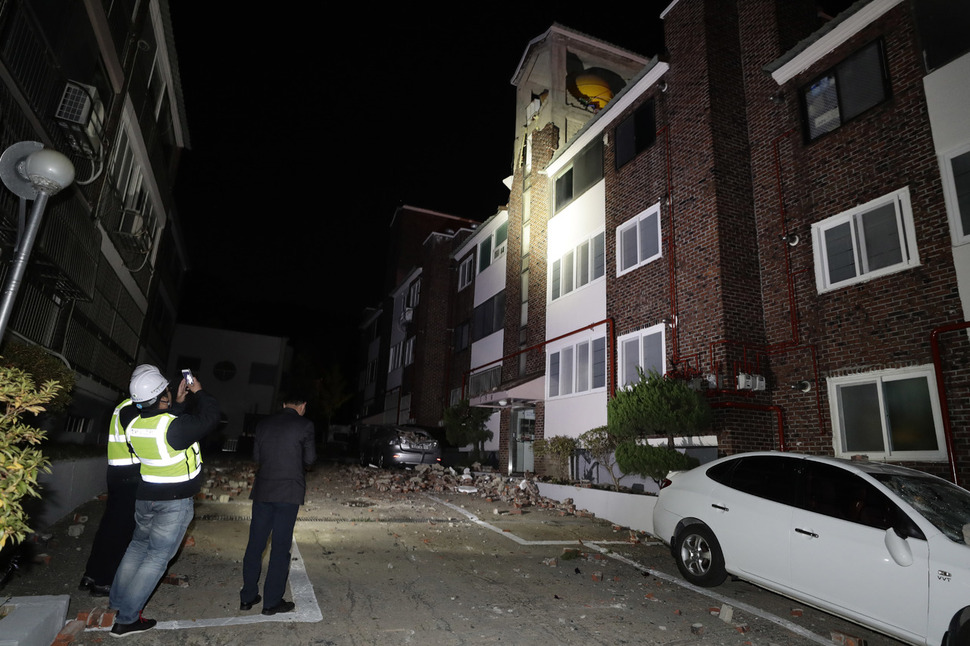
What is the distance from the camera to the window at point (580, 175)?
1641 cm

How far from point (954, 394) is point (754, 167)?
250 inches

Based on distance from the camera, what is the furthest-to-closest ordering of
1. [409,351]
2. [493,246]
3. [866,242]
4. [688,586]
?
1. [409,351]
2. [493,246]
3. [866,242]
4. [688,586]

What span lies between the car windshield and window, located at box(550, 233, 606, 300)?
10437 millimetres

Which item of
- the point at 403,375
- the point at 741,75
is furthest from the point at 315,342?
the point at 741,75

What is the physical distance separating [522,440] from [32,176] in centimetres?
1554

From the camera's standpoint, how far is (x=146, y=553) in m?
4.13

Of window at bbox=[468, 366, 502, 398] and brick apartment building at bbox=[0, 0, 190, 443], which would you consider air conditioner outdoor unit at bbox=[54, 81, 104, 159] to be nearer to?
brick apartment building at bbox=[0, 0, 190, 443]

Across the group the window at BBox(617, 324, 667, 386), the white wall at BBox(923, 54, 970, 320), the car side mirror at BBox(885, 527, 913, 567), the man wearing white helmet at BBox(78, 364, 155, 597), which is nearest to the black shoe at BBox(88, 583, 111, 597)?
the man wearing white helmet at BBox(78, 364, 155, 597)

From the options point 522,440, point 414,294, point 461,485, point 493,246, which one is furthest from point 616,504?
point 414,294

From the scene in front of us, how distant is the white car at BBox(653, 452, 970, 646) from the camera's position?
4.09 m

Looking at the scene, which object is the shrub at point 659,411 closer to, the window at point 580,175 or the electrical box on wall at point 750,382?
the electrical box on wall at point 750,382

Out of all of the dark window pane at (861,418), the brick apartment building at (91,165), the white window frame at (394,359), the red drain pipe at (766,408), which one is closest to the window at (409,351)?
the white window frame at (394,359)

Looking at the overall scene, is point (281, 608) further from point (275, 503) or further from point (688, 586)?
point (688, 586)

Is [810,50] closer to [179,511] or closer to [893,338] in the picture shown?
[893,338]
